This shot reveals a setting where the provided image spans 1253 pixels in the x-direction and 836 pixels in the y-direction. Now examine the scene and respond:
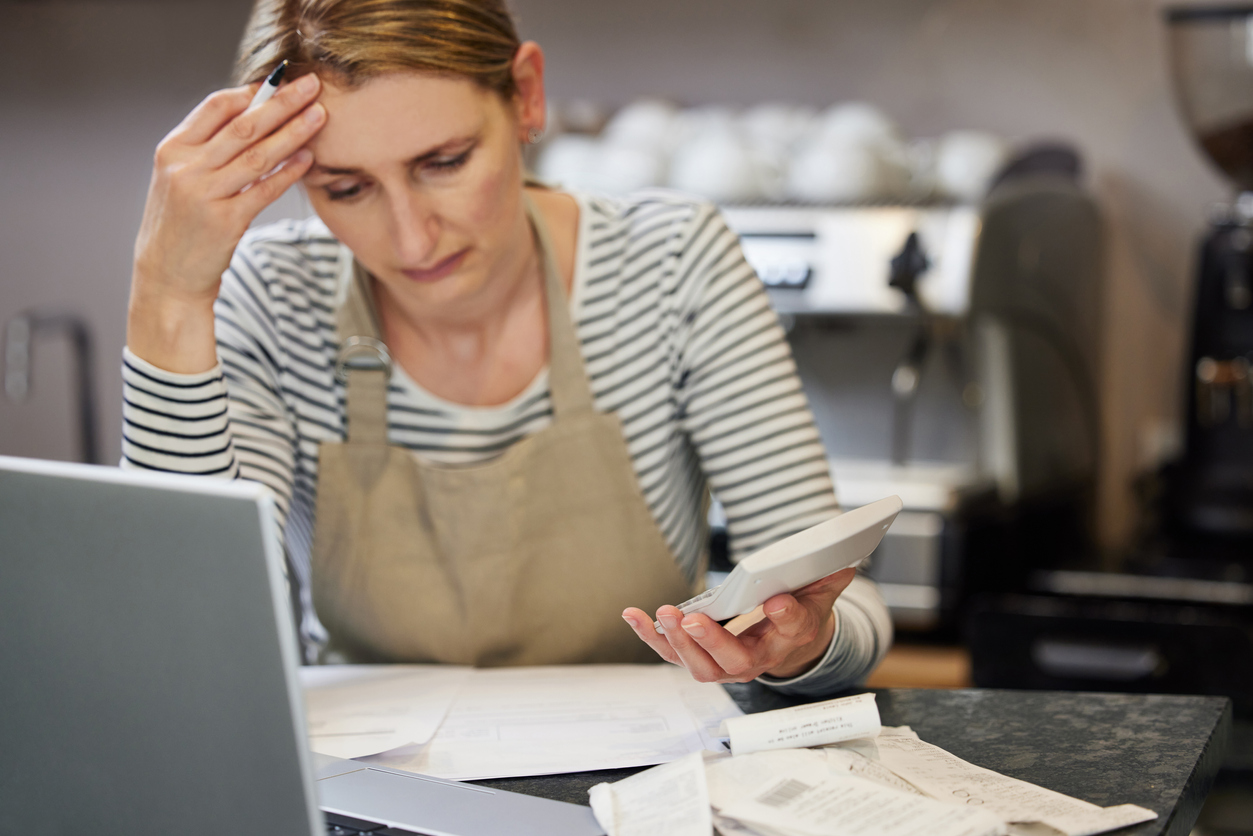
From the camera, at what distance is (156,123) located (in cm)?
266

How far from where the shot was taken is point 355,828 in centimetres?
63

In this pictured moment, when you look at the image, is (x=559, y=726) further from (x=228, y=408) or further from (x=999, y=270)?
(x=999, y=270)

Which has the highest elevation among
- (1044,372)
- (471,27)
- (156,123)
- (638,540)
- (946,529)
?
(156,123)

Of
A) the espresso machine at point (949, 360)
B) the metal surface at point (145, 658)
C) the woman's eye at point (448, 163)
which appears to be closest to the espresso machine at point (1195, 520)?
the espresso machine at point (949, 360)

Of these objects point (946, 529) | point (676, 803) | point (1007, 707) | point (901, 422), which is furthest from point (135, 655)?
point (901, 422)

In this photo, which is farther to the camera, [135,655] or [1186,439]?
Answer: [1186,439]

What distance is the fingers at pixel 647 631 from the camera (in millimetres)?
702

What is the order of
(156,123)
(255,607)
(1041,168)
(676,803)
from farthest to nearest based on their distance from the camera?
(156,123) < (1041,168) < (676,803) < (255,607)

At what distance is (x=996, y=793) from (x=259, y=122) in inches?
A: 28.2

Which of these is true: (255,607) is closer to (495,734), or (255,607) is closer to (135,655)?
(135,655)

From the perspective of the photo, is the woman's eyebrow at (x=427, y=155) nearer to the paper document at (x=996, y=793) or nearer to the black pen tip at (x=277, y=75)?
the black pen tip at (x=277, y=75)

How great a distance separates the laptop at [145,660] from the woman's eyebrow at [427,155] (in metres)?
0.44

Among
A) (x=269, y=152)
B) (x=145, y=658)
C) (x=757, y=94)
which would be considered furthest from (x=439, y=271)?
(x=757, y=94)

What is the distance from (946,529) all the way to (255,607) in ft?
4.45
